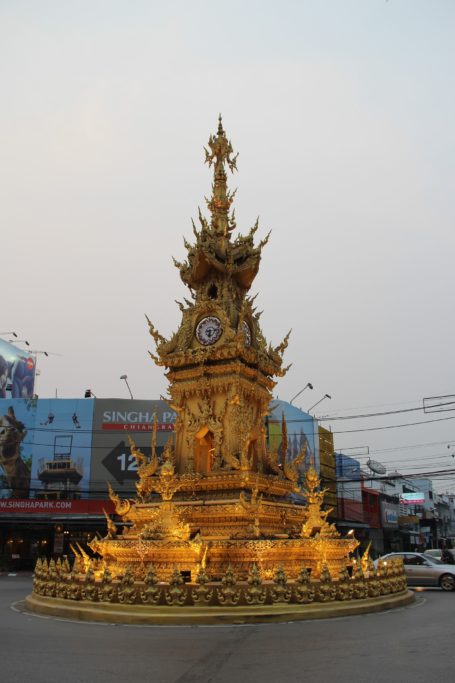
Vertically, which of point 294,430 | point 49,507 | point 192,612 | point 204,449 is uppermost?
point 294,430

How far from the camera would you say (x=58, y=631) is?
36.3 ft

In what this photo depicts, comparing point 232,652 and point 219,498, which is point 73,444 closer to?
point 219,498

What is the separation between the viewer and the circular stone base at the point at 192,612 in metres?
11.9

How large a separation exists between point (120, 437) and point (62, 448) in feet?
15.9

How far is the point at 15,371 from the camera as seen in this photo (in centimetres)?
6494

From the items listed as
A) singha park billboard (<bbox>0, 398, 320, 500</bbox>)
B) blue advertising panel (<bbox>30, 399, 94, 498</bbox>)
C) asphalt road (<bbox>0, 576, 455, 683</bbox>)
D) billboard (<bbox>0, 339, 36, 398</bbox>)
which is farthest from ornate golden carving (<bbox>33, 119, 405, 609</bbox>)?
billboard (<bbox>0, 339, 36, 398</bbox>)

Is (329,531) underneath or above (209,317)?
underneath

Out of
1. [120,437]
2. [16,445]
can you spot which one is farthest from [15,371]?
[120,437]

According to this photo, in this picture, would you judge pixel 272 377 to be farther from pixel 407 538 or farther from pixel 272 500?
pixel 407 538

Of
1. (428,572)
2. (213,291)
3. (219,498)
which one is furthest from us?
(428,572)

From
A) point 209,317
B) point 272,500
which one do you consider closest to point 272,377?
point 209,317

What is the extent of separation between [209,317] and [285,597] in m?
9.44

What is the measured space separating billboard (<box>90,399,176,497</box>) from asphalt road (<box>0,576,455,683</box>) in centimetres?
3594

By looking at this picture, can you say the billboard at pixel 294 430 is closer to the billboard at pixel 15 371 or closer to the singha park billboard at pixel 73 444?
the singha park billboard at pixel 73 444
